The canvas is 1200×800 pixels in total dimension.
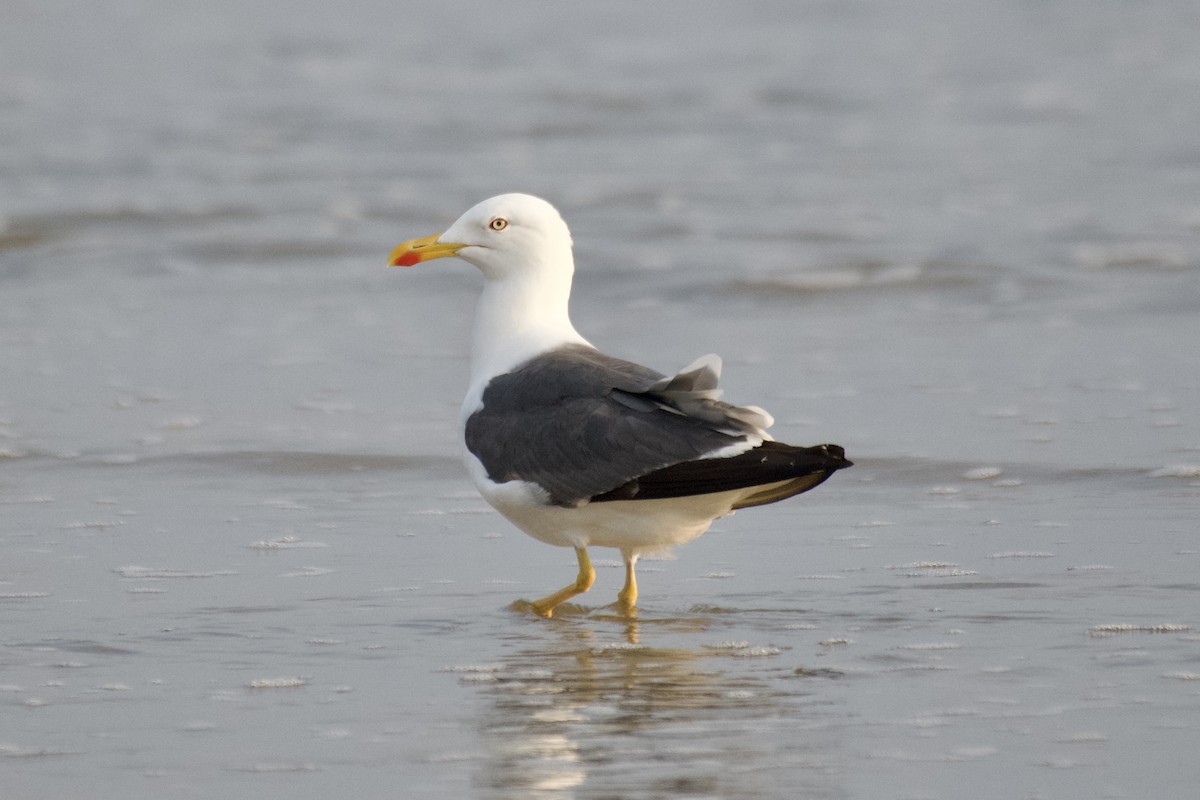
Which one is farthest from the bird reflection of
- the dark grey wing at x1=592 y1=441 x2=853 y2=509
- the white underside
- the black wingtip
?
the black wingtip

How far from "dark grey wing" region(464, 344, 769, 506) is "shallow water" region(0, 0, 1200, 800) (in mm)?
510

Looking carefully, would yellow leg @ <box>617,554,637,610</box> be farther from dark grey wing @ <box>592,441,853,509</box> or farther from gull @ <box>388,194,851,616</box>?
dark grey wing @ <box>592,441,853,509</box>

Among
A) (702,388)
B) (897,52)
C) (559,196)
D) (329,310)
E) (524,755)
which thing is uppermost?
(897,52)

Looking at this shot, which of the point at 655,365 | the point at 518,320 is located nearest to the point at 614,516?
the point at 518,320

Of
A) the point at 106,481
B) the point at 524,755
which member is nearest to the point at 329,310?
the point at 106,481

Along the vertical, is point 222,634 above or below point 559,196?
below

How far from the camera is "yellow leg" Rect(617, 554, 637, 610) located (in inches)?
227

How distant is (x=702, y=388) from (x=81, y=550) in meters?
2.59

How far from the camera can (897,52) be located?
2412 cm

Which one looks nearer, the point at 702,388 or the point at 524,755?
the point at 524,755

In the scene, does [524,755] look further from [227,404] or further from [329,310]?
[329,310]

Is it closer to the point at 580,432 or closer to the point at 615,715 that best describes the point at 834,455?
the point at 580,432

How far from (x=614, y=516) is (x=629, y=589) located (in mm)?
390

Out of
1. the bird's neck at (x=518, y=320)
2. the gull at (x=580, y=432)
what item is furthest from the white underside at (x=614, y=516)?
the bird's neck at (x=518, y=320)
